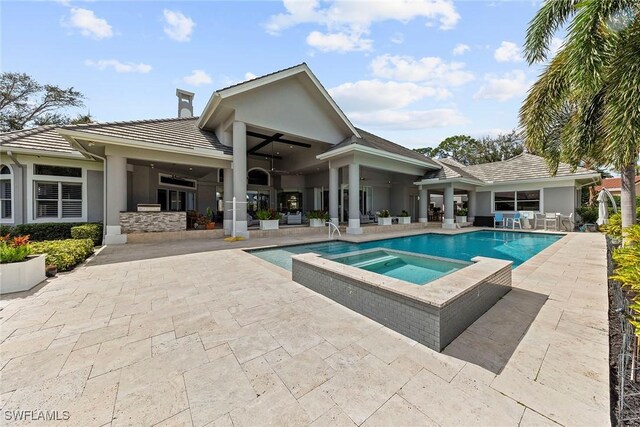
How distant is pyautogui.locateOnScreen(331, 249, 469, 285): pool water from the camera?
5.76 m

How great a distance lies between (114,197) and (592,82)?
13.8 metres

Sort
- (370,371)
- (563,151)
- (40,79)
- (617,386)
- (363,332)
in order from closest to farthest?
1. (617,386)
2. (370,371)
3. (363,332)
4. (563,151)
5. (40,79)

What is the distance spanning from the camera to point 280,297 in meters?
4.16

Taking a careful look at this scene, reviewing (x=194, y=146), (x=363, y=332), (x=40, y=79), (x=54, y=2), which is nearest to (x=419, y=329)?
(x=363, y=332)

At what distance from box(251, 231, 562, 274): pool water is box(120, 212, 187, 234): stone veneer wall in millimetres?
4672

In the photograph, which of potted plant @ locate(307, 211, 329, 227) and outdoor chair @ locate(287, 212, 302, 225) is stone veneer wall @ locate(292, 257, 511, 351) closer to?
potted plant @ locate(307, 211, 329, 227)

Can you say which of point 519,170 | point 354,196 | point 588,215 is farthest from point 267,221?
point 588,215

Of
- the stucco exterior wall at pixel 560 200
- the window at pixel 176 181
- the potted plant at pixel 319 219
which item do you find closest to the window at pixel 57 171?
the window at pixel 176 181

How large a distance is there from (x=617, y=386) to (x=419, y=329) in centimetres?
162

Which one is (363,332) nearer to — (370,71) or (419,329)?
(419,329)

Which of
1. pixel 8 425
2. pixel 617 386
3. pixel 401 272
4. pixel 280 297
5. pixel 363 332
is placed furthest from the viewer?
pixel 401 272

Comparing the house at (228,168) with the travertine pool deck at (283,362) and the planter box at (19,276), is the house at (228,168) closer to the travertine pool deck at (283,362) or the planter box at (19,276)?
the planter box at (19,276)

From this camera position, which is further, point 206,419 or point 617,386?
point 617,386

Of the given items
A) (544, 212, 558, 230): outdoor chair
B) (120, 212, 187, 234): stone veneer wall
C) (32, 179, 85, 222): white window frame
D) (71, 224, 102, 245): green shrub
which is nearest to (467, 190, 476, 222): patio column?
(544, 212, 558, 230): outdoor chair
